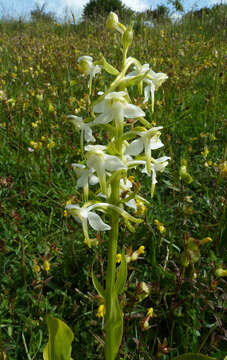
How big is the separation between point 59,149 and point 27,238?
933 millimetres

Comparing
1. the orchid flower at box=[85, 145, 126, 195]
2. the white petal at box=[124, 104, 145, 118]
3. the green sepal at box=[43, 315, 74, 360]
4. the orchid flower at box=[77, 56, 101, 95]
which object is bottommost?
the green sepal at box=[43, 315, 74, 360]

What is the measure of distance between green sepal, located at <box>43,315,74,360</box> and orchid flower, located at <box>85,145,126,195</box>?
18.0 inches

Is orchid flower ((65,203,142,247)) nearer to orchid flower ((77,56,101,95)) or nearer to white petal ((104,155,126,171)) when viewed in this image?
white petal ((104,155,126,171))

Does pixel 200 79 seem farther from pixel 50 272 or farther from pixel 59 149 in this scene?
pixel 50 272

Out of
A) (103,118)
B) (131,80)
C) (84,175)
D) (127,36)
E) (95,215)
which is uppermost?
(127,36)

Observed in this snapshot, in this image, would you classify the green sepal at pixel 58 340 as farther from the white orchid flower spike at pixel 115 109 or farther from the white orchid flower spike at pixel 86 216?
the white orchid flower spike at pixel 115 109

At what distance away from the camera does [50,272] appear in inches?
56.2

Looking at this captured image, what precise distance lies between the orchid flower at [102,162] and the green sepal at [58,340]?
0.46 meters

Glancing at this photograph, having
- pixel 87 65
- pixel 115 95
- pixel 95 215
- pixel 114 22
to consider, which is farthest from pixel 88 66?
pixel 95 215

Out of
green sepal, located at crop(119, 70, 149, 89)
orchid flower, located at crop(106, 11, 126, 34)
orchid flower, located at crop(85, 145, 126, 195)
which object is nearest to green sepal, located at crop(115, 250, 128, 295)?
orchid flower, located at crop(85, 145, 126, 195)

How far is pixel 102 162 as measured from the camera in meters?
1.00

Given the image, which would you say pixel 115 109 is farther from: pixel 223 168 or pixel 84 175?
pixel 223 168

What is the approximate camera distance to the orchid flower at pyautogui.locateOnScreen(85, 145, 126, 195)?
995 mm

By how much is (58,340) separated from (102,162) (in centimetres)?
62
